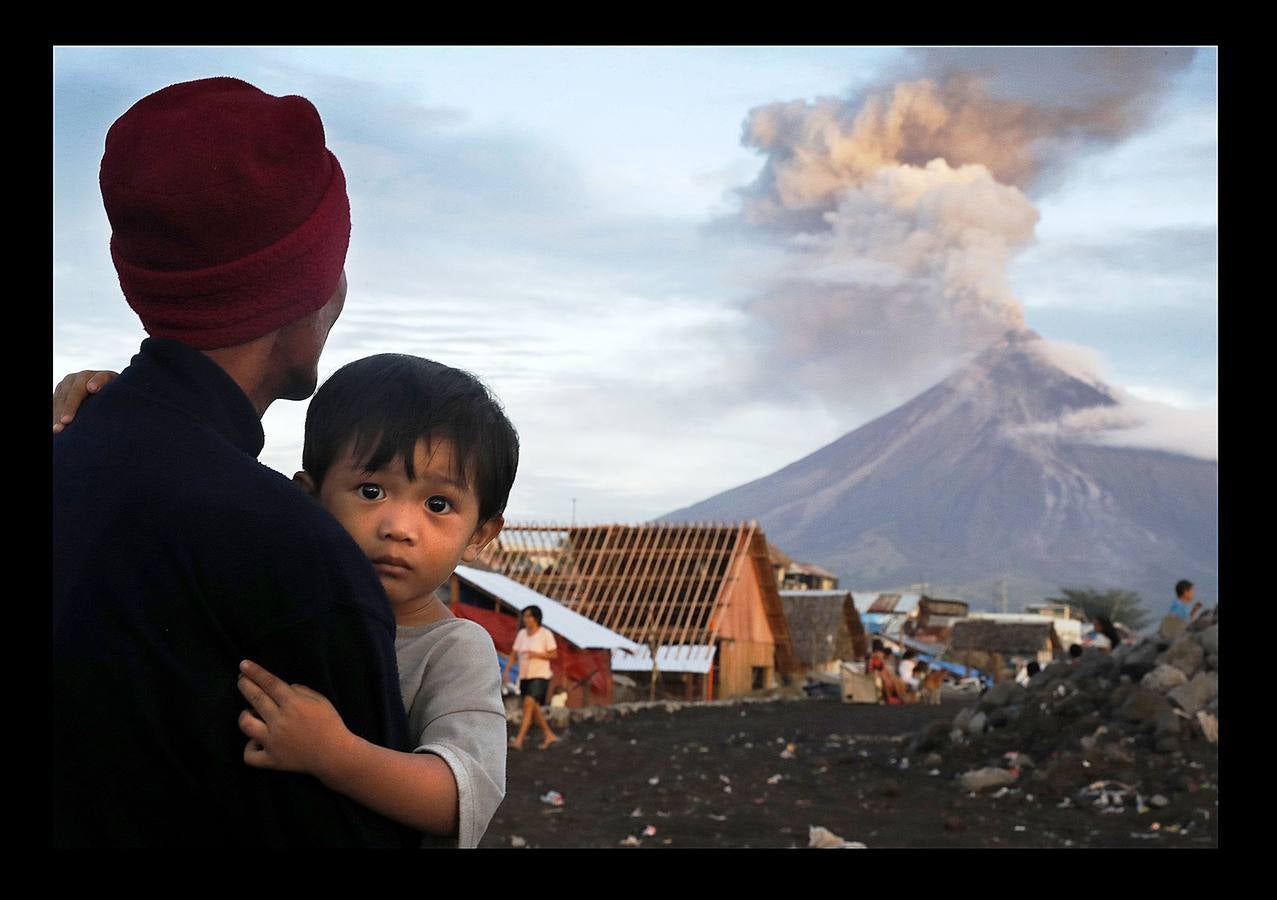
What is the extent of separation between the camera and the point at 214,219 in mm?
1789

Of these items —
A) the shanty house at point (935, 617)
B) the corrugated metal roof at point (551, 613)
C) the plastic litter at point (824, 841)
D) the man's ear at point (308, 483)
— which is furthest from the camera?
the shanty house at point (935, 617)

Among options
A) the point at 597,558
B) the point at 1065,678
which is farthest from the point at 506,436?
the point at 597,558

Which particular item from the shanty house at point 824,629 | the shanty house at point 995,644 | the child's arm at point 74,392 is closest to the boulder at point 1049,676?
the child's arm at point 74,392

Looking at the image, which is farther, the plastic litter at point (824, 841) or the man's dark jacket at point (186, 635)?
the plastic litter at point (824, 841)

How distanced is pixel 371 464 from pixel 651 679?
75.1ft

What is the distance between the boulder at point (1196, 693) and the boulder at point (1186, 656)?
0.33 metres

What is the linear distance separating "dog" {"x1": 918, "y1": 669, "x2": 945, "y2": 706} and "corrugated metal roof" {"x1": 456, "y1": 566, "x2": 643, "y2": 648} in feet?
36.9

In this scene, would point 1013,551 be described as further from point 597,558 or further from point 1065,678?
point 1065,678

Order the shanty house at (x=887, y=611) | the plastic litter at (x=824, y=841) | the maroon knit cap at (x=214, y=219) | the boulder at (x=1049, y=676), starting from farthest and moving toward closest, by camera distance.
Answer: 1. the shanty house at (x=887, y=611)
2. the boulder at (x=1049, y=676)
3. the plastic litter at (x=824, y=841)
4. the maroon knit cap at (x=214, y=219)

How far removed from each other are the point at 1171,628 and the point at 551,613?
9083 millimetres

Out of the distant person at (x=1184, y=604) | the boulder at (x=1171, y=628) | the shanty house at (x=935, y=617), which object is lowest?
the boulder at (x=1171, y=628)

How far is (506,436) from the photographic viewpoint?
2.12m

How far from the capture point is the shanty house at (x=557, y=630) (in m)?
18.9

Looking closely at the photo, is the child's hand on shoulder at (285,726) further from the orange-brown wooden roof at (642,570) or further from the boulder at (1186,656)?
the orange-brown wooden roof at (642,570)
